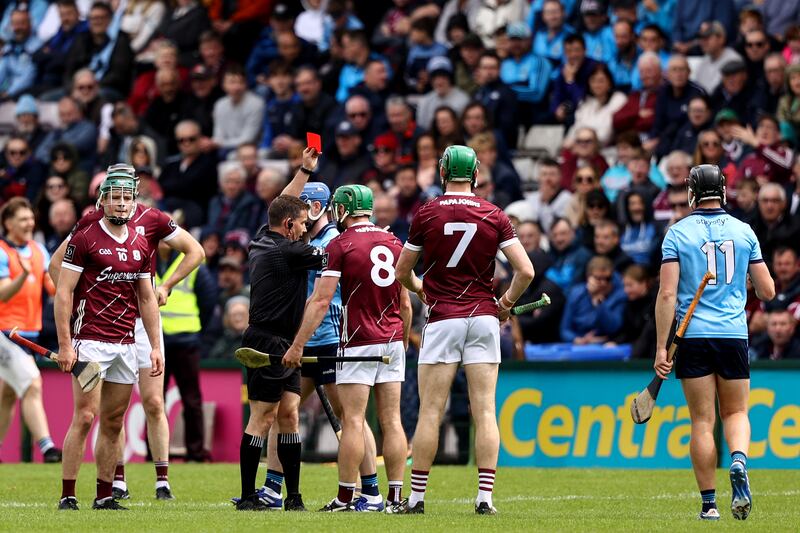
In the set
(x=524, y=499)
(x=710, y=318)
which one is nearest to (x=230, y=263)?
(x=524, y=499)

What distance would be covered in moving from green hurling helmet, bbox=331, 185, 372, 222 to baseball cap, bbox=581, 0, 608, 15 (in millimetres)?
10915

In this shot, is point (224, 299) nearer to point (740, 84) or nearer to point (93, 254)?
point (740, 84)

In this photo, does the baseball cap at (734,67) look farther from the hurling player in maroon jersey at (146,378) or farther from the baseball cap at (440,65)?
the hurling player in maroon jersey at (146,378)

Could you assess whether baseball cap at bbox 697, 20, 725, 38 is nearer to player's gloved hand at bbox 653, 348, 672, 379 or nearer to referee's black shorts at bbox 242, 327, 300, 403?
player's gloved hand at bbox 653, 348, 672, 379

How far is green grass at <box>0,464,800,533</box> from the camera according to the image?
1009 centimetres

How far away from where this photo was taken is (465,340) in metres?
10.9

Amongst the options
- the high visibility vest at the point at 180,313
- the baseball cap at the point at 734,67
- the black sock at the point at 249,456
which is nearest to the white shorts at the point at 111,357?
the black sock at the point at 249,456

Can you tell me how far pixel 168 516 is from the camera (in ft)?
35.5

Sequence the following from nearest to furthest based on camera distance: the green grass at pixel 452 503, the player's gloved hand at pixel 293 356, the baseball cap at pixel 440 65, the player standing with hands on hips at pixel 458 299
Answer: the green grass at pixel 452 503, the player standing with hands on hips at pixel 458 299, the player's gloved hand at pixel 293 356, the baseball cap at pixel 440 65

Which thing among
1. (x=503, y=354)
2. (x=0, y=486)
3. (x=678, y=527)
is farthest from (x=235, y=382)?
(x=678, y=527)

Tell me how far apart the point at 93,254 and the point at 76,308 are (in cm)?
43

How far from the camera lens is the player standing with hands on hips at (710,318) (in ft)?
34.6

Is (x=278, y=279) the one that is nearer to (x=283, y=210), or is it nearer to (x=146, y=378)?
(x=283, y=210)

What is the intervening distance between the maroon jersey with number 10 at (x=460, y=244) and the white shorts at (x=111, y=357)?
85.8 inches
